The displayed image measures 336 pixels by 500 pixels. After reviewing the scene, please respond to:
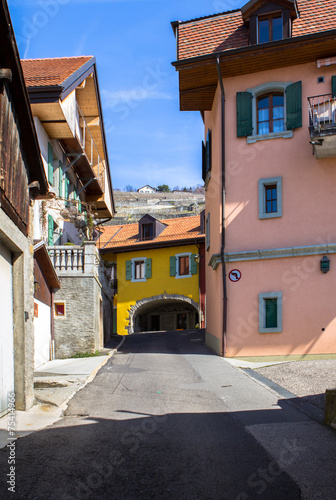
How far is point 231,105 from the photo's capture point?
19.1 m

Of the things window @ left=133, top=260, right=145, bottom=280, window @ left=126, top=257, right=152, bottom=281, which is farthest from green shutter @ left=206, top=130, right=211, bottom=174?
window @ left=133, top=260, right=145, bottom=280

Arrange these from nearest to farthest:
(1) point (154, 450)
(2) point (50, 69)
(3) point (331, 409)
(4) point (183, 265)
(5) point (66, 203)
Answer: (1) point (154, 450) < (3) point (331, 409) < (2) point (50, 69) < (5) point (66, 203) < (4) point (183, 265)

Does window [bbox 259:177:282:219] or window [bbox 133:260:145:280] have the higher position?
window [bbox 259:177:282:219]

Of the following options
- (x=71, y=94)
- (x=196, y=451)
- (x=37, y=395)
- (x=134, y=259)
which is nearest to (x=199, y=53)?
(x=71, y=94)

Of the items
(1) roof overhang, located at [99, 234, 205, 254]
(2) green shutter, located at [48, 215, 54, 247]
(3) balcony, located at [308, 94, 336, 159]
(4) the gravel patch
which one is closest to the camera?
(4) the gravel patch

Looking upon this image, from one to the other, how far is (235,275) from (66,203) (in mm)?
9619

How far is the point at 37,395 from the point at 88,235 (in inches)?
522

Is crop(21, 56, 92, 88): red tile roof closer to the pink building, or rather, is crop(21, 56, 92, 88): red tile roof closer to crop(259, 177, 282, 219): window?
the pink building

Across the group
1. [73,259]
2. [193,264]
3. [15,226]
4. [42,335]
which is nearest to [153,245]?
[193,264]

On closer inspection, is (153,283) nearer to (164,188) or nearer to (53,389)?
(53,389)

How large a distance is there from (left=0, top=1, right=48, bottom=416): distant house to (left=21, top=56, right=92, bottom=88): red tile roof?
992cm

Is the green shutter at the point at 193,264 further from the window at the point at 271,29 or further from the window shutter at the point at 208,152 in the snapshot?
the window at the point at 271,29

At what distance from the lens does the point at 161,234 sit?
1628 inches

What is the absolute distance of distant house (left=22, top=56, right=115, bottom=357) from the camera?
18734 mm
